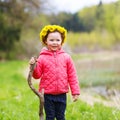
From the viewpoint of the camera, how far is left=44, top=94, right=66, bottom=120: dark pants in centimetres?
642

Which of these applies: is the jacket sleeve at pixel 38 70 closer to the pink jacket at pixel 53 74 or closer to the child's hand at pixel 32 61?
the pink jacket at pixel 53 74

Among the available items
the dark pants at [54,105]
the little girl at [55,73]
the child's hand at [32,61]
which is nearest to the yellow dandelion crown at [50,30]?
the little girl at [55,73]


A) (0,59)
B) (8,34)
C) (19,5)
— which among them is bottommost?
(0,59)

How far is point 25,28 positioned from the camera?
42719mm

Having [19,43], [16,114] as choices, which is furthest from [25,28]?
[16,114]

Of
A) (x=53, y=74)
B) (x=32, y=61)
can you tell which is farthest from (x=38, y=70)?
(x=32, y=61)

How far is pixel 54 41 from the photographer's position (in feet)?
21.1

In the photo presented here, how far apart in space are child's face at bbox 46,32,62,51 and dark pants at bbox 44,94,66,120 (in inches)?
29.7

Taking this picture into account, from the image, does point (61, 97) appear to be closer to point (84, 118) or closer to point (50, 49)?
point (50, 49)

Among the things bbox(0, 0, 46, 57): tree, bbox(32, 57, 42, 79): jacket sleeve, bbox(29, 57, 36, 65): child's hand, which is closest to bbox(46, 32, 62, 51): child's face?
bbox(32, 57, 42, 79): jacket sleeve

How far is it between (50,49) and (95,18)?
77068 millimetres

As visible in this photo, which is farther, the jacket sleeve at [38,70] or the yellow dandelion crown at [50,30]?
the yellow dandelion crown at [50,30]

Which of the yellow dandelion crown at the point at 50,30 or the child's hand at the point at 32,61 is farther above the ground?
the yellow dandelion crown at the point at 50,30

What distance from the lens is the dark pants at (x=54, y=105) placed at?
253 inches
